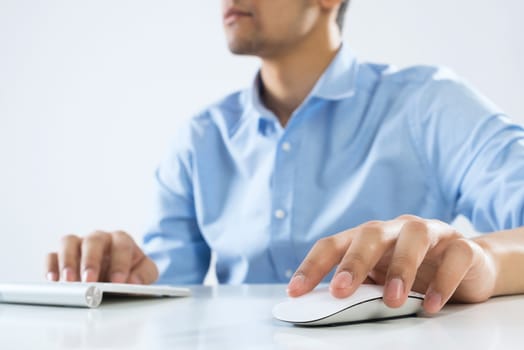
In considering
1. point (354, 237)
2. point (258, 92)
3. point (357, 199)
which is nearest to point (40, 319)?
point (354, 237)

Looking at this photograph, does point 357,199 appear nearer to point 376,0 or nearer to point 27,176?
point 376,0

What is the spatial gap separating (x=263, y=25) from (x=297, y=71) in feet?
0.47

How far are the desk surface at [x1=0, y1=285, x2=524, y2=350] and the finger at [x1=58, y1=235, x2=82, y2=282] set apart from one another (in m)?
0.25

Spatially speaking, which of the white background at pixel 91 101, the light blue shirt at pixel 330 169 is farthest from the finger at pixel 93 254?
the white background at pixel 91 101

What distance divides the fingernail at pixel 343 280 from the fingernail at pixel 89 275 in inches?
19.4

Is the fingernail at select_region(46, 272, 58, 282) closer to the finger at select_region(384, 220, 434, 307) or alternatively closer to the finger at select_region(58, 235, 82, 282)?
Result: the finger at select_region(58, 235, 82, 282)

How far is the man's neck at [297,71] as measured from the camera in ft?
5.15

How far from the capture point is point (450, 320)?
23.4 inches

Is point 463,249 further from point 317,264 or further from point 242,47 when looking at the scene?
point 242,47

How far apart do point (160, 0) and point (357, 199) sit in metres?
1.95

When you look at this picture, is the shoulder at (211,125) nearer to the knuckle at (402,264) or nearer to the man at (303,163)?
the man at (303,163)

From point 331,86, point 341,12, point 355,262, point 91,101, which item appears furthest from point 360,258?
point 91,101

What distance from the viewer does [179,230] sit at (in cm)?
154

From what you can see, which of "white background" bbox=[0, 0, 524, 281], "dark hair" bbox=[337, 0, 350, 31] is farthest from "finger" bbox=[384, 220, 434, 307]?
"white background" bbox=[0, 0, 524, 281]
